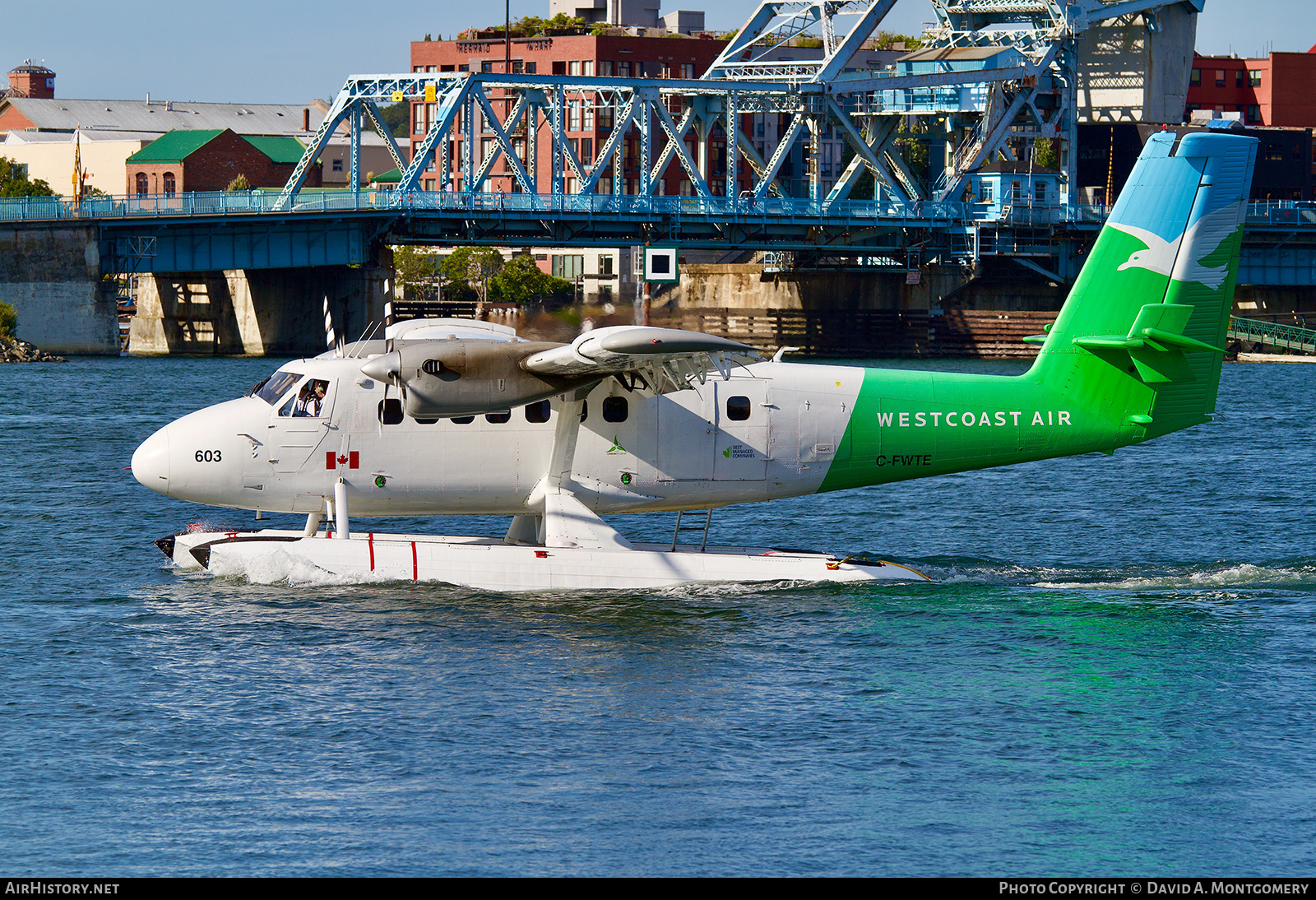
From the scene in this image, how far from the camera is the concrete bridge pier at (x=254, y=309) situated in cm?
10044

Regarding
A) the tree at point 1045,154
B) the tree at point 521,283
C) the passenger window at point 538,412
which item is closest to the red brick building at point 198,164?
the tree at point 521,283

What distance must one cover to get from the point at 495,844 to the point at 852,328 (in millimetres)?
102678

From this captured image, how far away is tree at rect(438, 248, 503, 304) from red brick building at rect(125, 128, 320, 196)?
32.1 meters

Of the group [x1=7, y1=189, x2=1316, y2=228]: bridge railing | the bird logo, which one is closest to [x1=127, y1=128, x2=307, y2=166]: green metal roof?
[x1=7, y1=189, x2=1316, y2=228]: bridge railing

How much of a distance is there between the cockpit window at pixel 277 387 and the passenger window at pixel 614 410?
478 centimetres

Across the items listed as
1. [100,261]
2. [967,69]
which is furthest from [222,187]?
[967,69]

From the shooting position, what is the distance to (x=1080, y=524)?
36.3 metres

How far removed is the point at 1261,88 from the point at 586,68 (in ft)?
212

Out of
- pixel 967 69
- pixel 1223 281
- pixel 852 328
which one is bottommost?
pixel 852 328

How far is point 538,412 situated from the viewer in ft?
82.1

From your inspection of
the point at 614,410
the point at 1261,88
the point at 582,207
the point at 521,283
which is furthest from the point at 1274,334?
the point at 614,410

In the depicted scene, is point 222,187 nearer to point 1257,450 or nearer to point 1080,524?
point 1257,450

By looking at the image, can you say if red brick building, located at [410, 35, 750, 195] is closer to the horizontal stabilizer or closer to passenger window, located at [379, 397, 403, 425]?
the horizontal stabilizer
